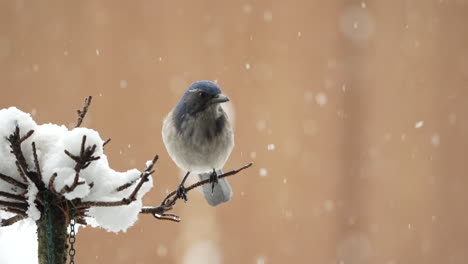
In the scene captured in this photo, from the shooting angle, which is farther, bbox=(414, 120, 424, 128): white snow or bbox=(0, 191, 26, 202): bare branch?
bbox=(414, 120, 424, 128): white snow

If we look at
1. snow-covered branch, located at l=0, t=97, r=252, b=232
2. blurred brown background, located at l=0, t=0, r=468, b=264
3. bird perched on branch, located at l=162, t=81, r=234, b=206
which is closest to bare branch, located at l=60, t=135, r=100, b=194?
snow-covered branch, located at l=0, t=97, r=252, b=232

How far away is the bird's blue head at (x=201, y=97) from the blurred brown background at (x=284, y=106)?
1249 mm

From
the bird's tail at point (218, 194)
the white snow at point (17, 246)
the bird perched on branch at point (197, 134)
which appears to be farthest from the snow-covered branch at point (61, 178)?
the bird's tail at point (218, 194)

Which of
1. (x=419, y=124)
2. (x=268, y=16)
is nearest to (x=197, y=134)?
(x=268, y=16)

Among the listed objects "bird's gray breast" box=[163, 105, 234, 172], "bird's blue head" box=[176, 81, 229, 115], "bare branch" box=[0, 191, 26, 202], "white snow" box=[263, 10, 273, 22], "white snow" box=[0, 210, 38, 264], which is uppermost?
"white snow" box=[263, 10, 273, 22]

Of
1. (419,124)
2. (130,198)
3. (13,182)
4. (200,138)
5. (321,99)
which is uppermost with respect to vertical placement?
(321,99)

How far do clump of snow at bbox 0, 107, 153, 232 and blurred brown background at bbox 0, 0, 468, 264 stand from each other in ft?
6.70

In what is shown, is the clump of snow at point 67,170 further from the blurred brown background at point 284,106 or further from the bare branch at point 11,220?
the blurred brown background at point 284,106

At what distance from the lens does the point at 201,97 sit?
2.07 m

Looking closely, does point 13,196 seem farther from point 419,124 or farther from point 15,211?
point 419,124

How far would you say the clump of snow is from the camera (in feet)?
3.91

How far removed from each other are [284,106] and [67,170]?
249 cm

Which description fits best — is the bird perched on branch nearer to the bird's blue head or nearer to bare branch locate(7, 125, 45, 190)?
the bird's blue head

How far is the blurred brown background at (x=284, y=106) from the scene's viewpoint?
132 inches
